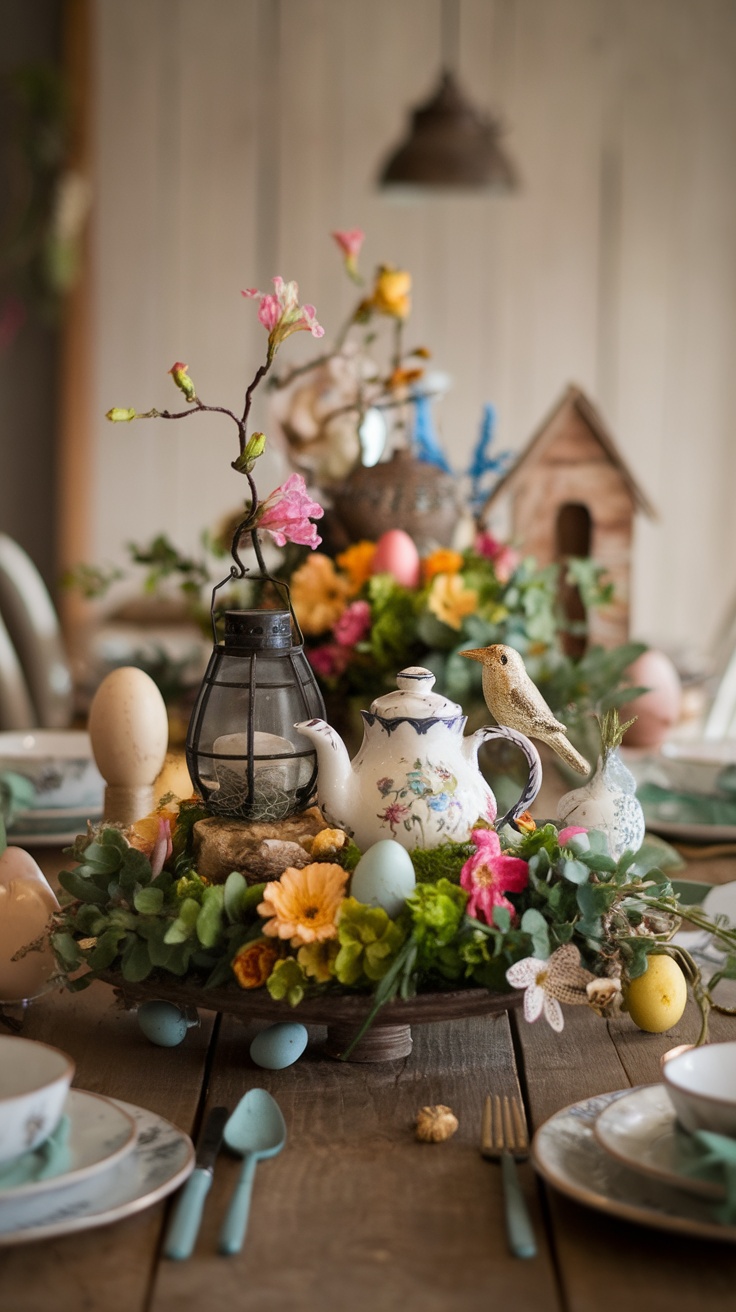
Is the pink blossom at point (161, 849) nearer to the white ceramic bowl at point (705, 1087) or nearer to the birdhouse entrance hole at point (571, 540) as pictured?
the white ceramic bowl at point (705, 1087)

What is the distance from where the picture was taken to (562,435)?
1.76 m

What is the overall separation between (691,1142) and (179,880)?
0.36 meters

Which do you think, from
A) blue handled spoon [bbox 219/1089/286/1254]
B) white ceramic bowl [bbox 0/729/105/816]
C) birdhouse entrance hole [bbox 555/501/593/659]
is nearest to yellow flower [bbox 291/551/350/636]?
white ceramic bowl [bbox 0/729/105/816]

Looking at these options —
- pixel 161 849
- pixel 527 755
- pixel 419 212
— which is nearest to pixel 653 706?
pixel 527 755

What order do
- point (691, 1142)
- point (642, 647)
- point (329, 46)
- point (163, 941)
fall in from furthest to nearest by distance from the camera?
1. point (329, 46)
2. point (642, 647)
3. point (163, 941)
4. point (691, 1142)

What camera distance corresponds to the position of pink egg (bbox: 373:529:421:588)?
Answer: 4.96 ft

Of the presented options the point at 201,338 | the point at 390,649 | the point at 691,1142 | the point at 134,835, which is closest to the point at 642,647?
the point at 390,649

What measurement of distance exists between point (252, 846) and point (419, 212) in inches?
142

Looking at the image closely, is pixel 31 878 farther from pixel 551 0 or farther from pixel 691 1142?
pixel 551 0

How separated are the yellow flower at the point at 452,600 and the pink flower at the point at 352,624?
0.24ft

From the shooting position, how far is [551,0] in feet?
13.4

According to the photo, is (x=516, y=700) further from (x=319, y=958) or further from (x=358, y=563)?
(x=358, y=563)

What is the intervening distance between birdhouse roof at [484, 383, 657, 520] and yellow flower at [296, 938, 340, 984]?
3.43ft

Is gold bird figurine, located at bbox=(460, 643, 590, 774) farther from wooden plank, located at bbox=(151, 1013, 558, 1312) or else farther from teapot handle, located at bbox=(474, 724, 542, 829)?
wooden plank, located at bbox=(151, 1013, 558, 1312)
